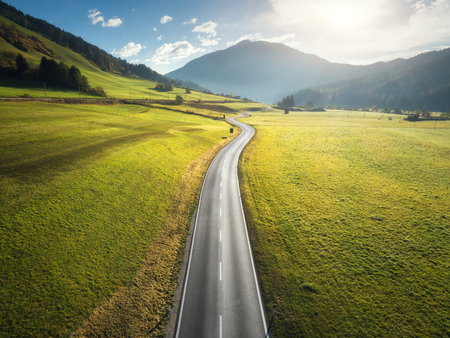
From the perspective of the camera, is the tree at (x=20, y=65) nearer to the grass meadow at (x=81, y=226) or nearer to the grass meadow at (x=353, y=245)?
the grass meadow at (x=81, y=226)

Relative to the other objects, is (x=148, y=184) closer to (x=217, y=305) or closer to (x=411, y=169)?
(x=217, y=305)

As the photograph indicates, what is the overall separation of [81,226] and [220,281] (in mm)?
16411

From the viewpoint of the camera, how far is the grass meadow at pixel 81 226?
13.7m

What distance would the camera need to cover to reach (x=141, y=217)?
78.1 ft

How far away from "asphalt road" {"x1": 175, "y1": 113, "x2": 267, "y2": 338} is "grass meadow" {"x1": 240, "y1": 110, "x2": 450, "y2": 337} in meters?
1.50

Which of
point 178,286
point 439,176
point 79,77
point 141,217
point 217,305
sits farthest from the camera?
point 79,77

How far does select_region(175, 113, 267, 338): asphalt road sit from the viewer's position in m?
14.1

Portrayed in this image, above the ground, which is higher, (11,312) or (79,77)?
(79,77)

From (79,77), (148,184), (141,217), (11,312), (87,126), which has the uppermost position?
(79,77)

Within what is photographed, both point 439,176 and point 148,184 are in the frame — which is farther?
point 439,176

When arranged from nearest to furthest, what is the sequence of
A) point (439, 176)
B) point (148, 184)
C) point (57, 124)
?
point (148, 184) → point (439, 176) → point (57, 124)

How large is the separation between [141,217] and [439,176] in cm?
5774

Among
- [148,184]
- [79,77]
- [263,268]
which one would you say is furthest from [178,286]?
[79,77]

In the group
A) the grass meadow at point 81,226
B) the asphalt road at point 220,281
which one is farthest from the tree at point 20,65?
the asphalt road at point 220,281
